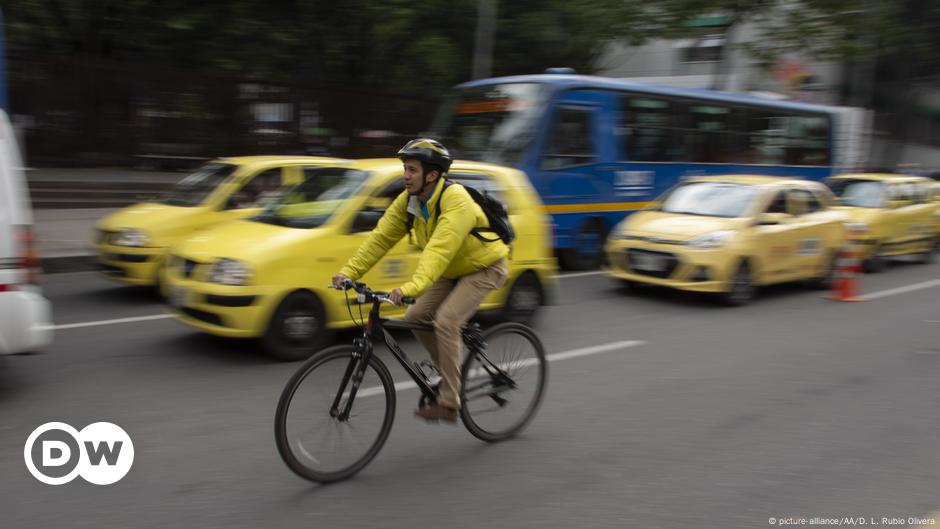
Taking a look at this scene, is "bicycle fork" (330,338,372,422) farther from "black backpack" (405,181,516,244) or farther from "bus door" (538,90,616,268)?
"bus door" (538,90,616,268)

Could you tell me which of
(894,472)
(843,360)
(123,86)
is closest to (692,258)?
(843,360)

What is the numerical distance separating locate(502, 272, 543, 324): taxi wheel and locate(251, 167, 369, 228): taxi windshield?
1.94 m

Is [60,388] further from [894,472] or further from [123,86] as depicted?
[123,86]

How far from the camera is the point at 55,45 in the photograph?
69.1 feet

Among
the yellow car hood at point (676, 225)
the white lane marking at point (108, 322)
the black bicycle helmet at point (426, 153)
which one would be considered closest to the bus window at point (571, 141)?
the yellow car hood at point (676, 225)

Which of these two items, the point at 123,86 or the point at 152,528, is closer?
the point at 152,528

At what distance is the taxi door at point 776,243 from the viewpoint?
10.5m

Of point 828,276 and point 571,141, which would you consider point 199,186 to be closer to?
point 571,141

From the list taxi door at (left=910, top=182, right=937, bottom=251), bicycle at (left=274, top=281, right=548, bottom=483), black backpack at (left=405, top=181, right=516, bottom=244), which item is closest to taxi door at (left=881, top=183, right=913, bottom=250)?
taxi door at (left=910, top=182, right=937, bottom=251)

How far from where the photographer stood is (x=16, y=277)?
18.5ft

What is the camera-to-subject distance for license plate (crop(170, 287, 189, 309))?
7164mm

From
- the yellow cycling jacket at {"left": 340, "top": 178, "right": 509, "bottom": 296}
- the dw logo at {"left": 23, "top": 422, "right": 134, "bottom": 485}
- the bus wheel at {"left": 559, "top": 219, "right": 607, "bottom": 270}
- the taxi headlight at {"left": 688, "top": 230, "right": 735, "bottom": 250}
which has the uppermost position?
the yellow cycling jacket at {"left": 340, "top": 178, "right": 509, "bottom": 296}

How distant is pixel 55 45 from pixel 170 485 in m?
19.8

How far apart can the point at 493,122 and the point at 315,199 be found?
639 cm
